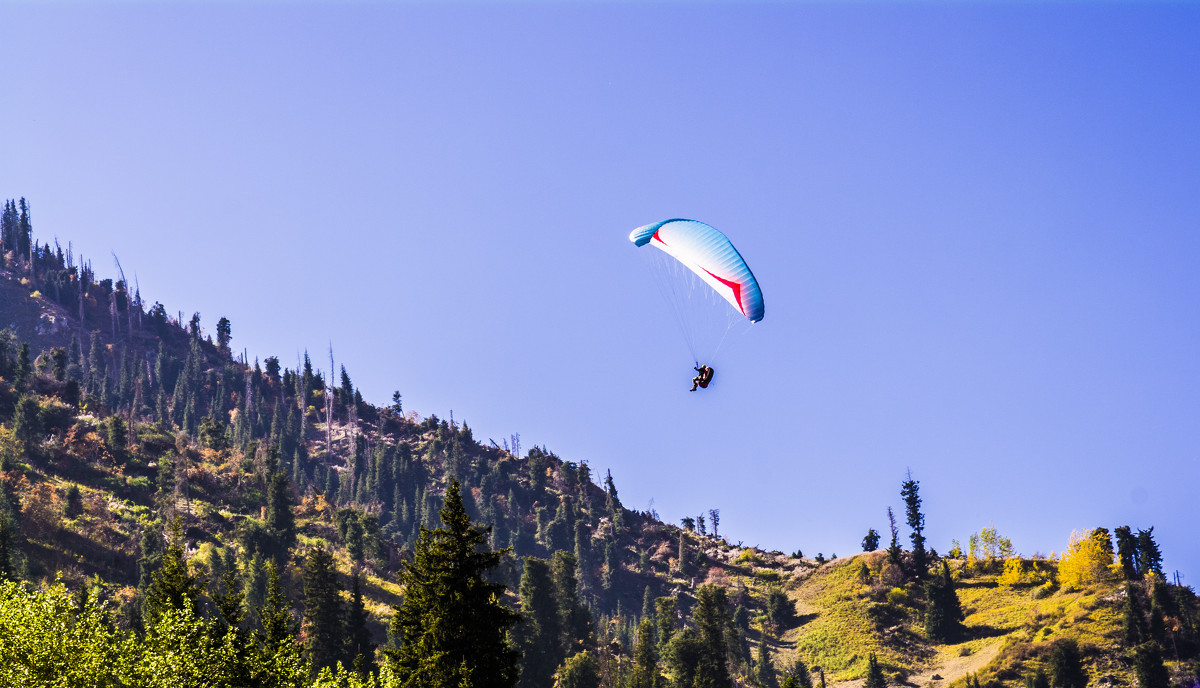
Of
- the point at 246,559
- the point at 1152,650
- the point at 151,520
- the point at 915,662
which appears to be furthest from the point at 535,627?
the point at 1152,650

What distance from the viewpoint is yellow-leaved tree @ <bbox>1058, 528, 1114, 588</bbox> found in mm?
129750

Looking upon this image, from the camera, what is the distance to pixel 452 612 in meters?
39.2

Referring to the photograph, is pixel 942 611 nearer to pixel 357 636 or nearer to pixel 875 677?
pixel 875 677

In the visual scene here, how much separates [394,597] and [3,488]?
39757mm

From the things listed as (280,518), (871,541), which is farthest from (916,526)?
(280,518)

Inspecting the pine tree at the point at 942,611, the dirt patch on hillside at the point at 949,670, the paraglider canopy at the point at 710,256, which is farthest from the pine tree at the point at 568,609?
the paraglider canopy at the point at 710,256

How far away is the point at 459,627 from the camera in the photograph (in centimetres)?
3900

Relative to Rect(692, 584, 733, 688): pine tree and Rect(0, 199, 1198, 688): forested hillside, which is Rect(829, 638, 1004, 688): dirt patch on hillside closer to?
Rect(0, 199, 1198, 688): forested hillside

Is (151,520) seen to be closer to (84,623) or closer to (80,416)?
(80,416)

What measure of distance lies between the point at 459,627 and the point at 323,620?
42917 mm

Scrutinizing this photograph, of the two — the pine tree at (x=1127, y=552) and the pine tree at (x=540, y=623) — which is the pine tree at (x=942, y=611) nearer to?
the pine tree at (x=1127, y=552)

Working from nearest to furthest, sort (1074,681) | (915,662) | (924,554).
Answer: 1. (1074,681)
2. (915,662)
3. (924,554)

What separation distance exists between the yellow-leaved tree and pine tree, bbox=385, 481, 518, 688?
364ft

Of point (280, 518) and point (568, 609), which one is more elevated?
point (280, 518)
